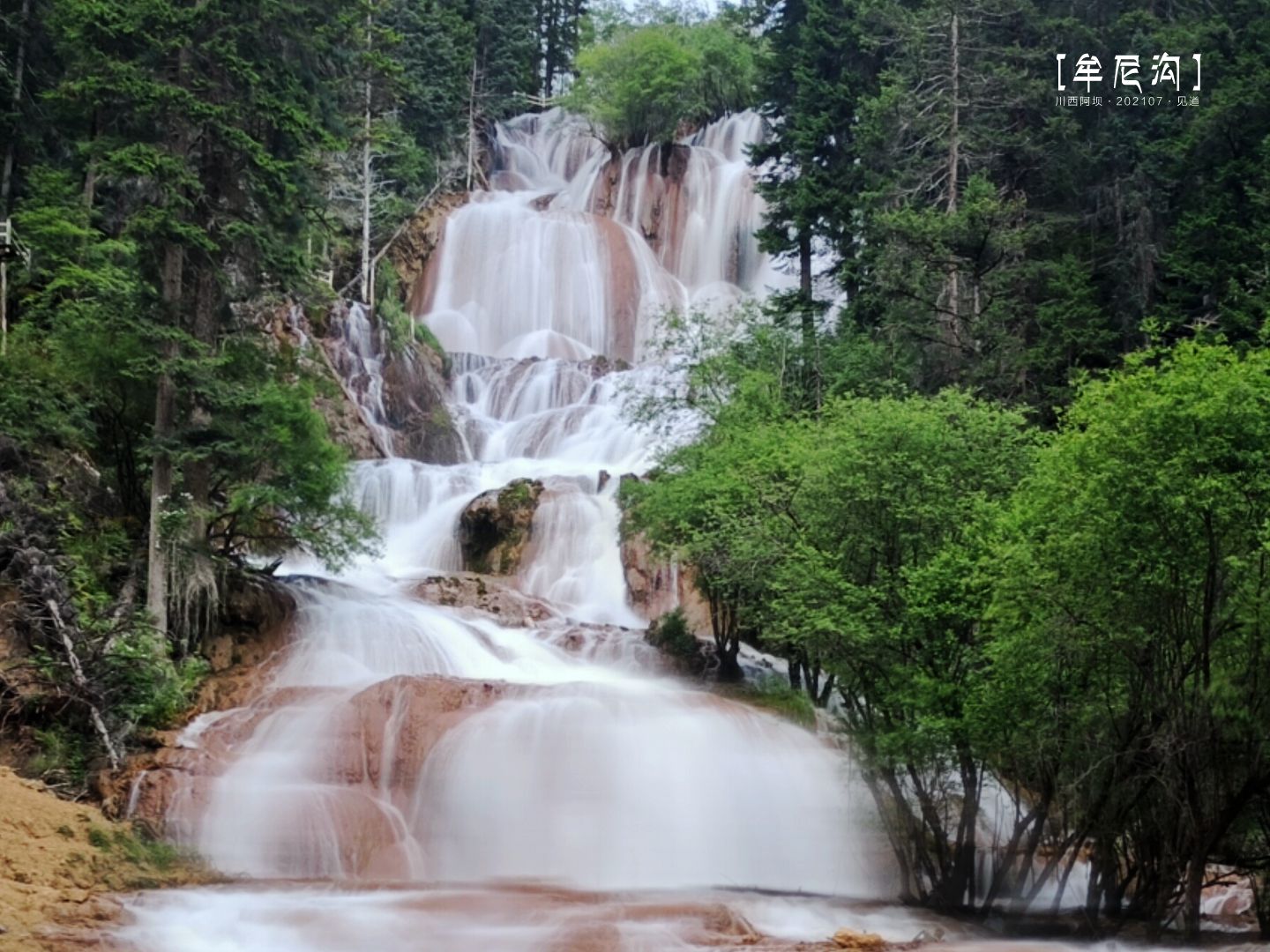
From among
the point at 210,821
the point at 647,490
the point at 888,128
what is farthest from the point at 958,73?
the point at 210,821

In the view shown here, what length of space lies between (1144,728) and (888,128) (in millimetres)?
21092

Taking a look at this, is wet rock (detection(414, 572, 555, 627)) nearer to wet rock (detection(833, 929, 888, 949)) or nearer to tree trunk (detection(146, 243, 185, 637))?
tree trunk (detection(146, 243, 185, 637))

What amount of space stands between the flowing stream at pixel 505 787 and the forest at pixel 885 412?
1519 mm

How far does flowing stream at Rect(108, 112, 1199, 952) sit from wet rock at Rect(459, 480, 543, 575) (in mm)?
365

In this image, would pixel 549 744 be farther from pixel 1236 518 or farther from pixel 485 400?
pixel 485 400

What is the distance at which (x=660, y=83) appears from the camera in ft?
184

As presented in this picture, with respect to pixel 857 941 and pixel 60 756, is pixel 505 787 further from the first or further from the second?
pixel 857 941

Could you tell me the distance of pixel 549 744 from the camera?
17.7m

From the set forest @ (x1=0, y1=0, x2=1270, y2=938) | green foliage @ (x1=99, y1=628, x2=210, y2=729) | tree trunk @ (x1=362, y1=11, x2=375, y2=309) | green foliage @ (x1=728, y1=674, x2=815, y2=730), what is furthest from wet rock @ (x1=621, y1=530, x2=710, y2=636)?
tree trunk @ (x1=362, y1=11, x2=375, y2=309)

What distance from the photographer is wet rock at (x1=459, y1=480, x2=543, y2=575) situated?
29609 millimetres

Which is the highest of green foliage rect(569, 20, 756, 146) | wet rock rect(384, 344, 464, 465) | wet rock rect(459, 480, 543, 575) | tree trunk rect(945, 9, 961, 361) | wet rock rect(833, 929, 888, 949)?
green foliage rect(569, 20, 756, 146)

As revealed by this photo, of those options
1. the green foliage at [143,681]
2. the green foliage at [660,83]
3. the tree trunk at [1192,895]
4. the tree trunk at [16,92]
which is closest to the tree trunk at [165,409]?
the green foliage at [143,681]

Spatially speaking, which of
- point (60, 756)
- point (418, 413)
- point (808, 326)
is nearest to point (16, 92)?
point (418, 413)

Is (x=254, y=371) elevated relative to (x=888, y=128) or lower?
lower
